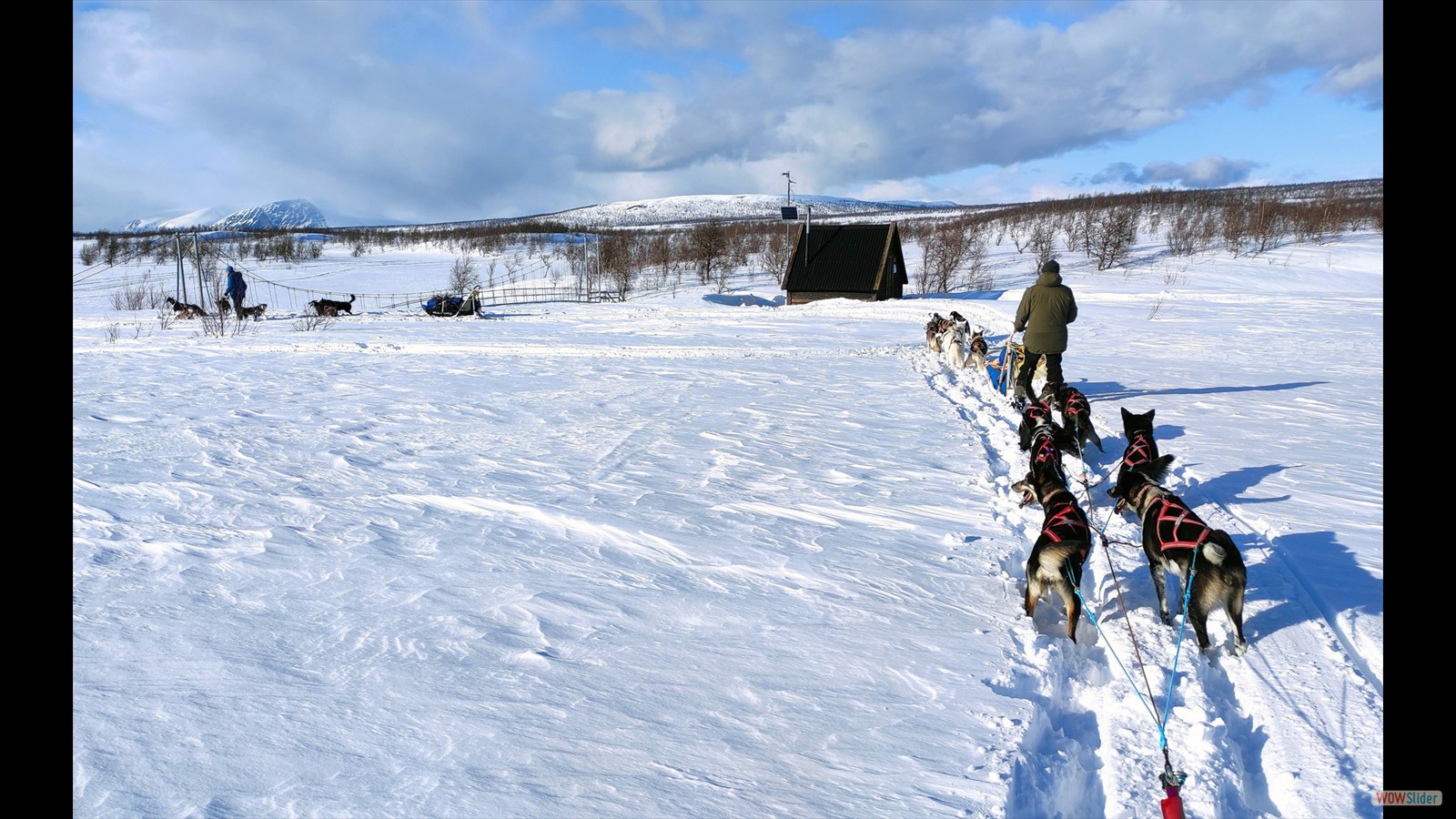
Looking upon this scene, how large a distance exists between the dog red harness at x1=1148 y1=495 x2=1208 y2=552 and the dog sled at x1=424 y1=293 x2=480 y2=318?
78.3 ft

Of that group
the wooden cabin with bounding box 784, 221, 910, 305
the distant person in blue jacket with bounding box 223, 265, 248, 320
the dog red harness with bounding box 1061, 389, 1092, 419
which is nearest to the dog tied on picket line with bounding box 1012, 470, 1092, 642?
the dog red harness with bounding box 1061, 389, 1092, 419

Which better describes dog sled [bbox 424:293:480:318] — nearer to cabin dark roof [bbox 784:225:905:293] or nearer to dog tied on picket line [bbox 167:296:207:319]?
dog tied on picket line [bbox 167:296:207:319]

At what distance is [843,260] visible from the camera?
3459 centimetres

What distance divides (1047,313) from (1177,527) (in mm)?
5233

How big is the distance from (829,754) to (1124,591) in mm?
2177

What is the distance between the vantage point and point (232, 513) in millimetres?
4508

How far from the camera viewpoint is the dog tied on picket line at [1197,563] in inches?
119

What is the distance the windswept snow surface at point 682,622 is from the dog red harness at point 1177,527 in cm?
43

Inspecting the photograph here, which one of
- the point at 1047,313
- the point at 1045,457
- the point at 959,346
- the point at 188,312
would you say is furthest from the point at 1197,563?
the point at 188,312

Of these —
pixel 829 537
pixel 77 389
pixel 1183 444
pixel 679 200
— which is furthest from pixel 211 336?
pixel 679 200

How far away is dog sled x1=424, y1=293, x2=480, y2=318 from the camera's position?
81.0ft

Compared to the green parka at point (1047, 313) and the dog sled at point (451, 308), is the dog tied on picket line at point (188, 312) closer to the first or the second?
the dog sled at point (451, 308)

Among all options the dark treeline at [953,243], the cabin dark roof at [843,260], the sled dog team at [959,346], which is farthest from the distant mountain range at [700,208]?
the sled dog team at [959,346]
